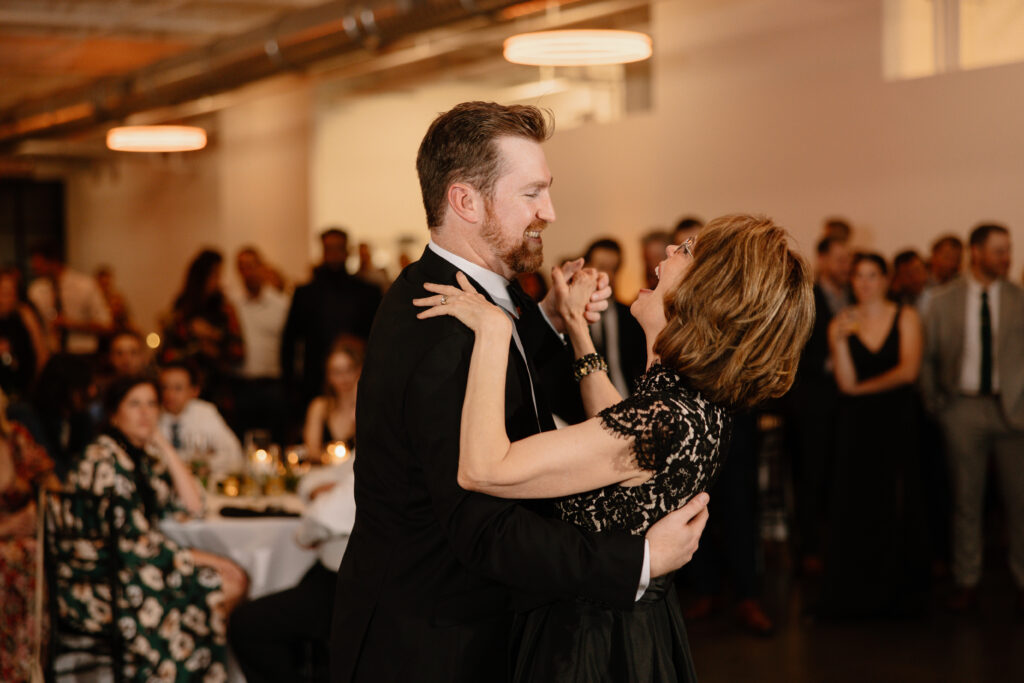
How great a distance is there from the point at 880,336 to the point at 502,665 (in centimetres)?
376

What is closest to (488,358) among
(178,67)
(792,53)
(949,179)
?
(949,179)

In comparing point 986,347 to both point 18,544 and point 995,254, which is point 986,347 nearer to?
point 995,254

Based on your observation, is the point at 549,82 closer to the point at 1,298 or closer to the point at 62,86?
the point at 1,298

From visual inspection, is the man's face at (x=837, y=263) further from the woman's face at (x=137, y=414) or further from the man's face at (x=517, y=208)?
the man's face at (x=517, y=208)

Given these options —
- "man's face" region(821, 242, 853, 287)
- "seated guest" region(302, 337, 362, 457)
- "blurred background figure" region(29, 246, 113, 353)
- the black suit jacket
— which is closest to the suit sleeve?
the black suit jacket

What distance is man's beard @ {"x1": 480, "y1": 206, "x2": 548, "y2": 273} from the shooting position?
1864mm

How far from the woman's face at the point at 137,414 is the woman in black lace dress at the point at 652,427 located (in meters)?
2.34

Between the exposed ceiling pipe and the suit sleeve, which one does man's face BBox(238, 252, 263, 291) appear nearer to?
the exposed ceiling pipe

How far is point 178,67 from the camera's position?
356 inches

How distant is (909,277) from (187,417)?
3.94 meters

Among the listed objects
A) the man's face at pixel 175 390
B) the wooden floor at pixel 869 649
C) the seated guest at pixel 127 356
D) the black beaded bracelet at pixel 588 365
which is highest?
the black beaded bracelet at pixel 588 365

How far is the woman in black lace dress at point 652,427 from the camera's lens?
171 cm

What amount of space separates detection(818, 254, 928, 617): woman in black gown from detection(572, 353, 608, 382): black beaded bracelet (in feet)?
10.7

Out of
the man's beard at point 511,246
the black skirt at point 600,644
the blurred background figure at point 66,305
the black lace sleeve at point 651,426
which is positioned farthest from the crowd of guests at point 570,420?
the blurred background figure at point 66,305
